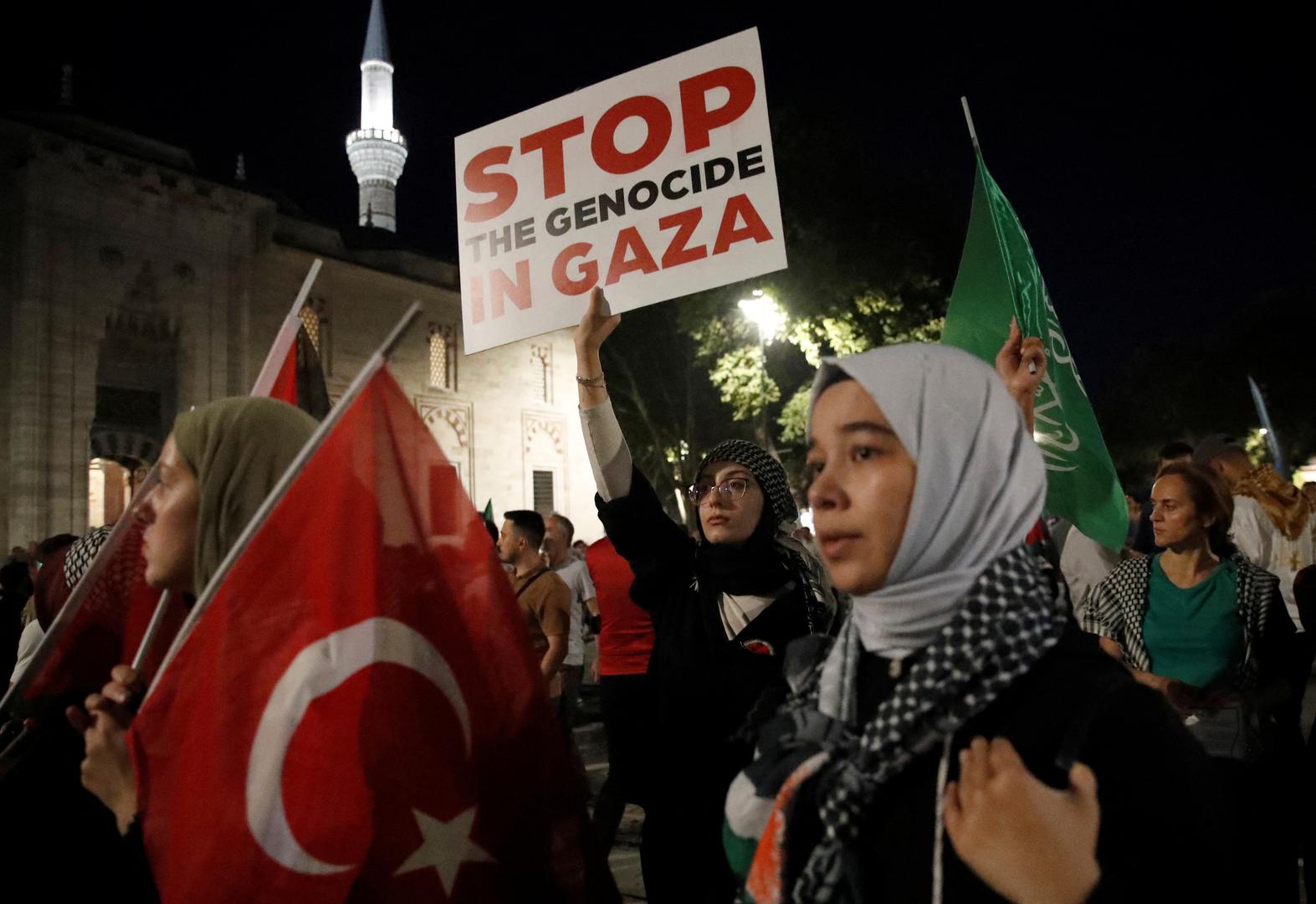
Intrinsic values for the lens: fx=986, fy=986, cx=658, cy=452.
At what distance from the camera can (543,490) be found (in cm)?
3597

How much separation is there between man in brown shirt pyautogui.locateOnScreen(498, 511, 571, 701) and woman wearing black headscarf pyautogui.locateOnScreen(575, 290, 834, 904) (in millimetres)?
2530

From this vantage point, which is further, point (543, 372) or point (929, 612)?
point (543, 372)

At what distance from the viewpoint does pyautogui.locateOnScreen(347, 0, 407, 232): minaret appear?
208ft

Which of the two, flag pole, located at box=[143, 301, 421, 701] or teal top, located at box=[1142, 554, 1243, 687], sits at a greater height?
flag pole, located at box=[143, 301, 421, 701]

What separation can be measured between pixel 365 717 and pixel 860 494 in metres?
1.06

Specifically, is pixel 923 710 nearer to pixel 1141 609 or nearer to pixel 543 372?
pixel 1141 609

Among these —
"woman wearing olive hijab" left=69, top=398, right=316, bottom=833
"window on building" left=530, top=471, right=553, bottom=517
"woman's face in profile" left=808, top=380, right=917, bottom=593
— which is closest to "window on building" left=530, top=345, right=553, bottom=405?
"window on building" left=530, top=471, right=553, bottom=517

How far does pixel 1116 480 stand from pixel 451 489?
2.77 metres

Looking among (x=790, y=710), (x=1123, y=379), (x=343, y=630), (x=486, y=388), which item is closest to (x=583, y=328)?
(x=343, y=630)

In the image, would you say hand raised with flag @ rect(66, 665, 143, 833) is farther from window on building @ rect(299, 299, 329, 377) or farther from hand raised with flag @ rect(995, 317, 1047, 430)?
window on building @ rect(299, 299, 329, 377)

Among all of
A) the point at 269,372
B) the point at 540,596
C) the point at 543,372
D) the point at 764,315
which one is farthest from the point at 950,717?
the point at 543,372

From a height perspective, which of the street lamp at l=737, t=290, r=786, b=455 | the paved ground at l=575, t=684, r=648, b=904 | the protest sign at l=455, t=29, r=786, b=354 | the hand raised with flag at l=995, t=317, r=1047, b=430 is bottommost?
the paved ground at l=575, t=684, r=648, b=904

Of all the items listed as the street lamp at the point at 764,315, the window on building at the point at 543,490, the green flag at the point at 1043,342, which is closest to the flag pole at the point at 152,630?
the green flag at the point at 1043,342

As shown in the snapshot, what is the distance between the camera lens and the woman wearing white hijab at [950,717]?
126 centimetres
